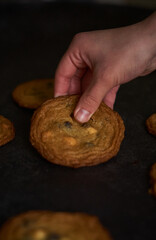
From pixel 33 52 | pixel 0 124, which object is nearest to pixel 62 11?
pixel 33 52

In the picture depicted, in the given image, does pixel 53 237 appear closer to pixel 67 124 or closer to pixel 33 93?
pixel 67 124

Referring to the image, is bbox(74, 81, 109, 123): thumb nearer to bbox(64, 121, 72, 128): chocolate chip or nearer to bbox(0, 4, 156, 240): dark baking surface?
bbox(64, 121, 72, 128): chocolate chip

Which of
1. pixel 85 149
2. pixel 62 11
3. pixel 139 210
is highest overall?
pixel 62 11

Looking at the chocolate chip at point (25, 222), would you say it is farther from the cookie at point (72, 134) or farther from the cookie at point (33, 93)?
the cookie at point (33, 93)

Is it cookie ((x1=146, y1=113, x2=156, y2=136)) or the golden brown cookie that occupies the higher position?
the golden brown cookie

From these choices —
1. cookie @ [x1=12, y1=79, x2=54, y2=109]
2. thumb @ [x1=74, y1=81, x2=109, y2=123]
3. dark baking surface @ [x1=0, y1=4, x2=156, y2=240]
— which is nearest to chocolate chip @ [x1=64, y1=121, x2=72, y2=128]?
thumb @ [x1=74, y1=81, x2=109, y2=123]

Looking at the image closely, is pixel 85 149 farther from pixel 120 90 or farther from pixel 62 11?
pixel 62 11
